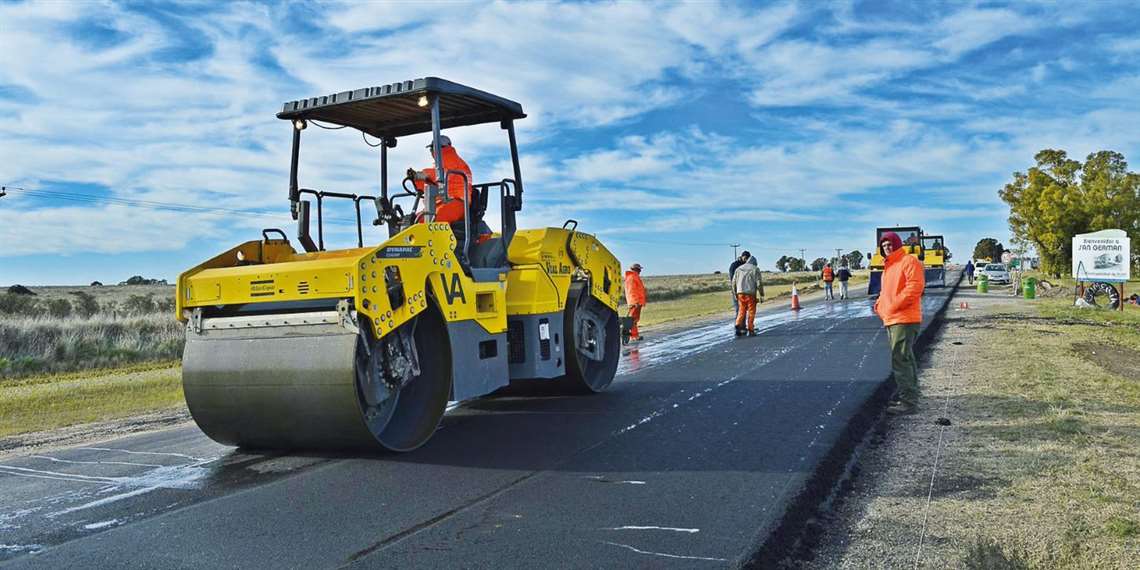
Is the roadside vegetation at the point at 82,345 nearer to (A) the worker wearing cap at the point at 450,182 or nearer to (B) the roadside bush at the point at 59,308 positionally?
(B) the roadside bush at the point at 59,308

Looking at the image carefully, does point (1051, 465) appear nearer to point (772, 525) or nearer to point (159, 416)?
point (772, 525)

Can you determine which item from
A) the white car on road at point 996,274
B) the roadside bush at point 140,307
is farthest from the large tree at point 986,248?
the roadside bush at point 140,307

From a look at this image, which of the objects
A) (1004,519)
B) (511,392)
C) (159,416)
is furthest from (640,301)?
(1004,519)

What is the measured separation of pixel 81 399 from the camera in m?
10.8

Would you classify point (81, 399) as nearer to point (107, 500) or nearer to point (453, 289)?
point (107, 500)

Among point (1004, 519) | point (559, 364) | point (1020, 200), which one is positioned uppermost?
point (1020, 200)

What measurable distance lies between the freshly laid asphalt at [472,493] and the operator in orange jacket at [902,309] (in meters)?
0.52

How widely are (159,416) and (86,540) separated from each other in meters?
4.97

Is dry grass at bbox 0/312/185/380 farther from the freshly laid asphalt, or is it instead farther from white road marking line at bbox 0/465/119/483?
white road marking line at bbox 0/465/119/483

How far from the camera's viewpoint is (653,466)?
18.1 feet

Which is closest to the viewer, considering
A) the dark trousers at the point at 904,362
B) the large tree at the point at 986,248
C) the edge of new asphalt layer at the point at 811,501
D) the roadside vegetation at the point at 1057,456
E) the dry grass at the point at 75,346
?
the edge of new asphalt layer at the point at 811,501

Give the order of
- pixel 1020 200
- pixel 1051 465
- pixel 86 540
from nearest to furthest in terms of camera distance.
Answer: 1. pixel 86 540
2. pixel 1051 465
3. pixel 1020 200

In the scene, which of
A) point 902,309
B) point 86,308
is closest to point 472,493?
point 902,309

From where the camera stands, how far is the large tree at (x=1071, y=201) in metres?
39.5
